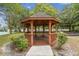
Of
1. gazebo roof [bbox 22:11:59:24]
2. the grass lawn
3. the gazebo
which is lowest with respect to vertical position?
the grass lawn

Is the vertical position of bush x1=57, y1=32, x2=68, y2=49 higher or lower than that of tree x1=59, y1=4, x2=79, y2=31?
lower

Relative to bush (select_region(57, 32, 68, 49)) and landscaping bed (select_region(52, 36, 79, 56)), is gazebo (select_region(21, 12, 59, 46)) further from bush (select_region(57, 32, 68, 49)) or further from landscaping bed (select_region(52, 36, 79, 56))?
landscaping bed (select_region(52, 36, 79, 56))

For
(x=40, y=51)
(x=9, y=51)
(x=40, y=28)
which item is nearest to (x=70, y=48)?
(x=40, y=51)

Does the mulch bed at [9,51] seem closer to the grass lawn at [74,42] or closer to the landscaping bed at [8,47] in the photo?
the landscaping bed at [8,47]

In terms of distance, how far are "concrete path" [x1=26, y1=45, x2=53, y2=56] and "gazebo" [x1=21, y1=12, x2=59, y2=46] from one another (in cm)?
8

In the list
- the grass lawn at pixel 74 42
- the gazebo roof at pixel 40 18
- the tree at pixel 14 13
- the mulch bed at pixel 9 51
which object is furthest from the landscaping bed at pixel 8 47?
the grass lawn at pixel 74 42

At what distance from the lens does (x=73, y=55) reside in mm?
5684

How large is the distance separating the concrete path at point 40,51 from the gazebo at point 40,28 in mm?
76

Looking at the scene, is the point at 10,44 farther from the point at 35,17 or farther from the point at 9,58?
the point at 35,17

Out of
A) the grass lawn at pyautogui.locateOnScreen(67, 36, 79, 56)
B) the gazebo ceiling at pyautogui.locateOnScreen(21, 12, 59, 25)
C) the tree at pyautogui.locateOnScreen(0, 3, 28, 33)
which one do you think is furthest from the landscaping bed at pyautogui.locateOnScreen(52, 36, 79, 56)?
the tree at pyautogui.locateOnScreen(0, 3, 28, 33)

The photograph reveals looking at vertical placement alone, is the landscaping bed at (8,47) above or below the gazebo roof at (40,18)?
below

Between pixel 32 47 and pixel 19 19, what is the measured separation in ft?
1.86

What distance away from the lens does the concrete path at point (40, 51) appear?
18.6 feet

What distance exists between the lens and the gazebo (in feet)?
18.6
